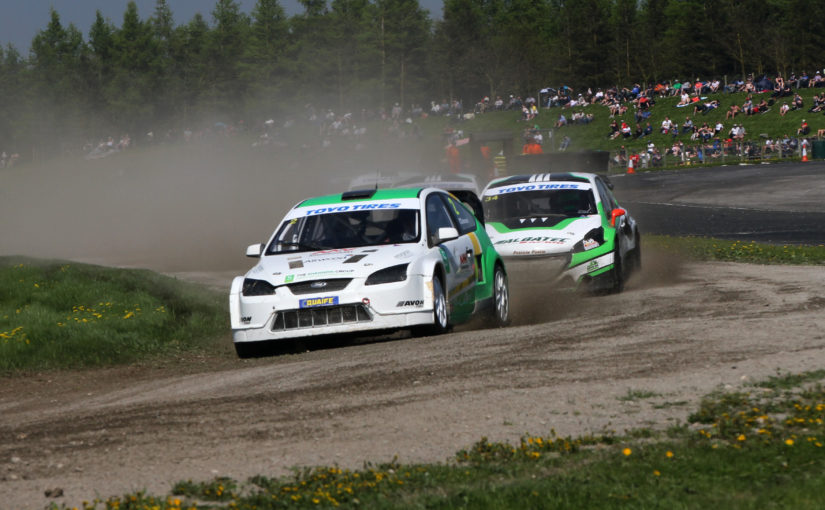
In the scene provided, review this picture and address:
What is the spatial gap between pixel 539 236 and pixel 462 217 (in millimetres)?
2154

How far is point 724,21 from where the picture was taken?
94.5m

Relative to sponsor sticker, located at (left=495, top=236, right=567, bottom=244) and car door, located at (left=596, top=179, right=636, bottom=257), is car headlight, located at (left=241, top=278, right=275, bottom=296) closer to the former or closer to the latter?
sponsor sticker, located at (left=495, top=236, right=567, bottom=244)

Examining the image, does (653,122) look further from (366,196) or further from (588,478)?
(588,478)

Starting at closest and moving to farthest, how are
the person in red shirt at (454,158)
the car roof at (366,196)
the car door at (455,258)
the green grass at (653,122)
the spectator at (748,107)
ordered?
the car door at (455,258), the car roof at (366,196), the person in red shirt at (454,158), the green grass at (653,122), the spectator at (748,107)

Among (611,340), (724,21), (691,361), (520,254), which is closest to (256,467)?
(691,361)

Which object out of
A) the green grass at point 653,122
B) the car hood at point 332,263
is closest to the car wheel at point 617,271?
the car hood at point 332,263

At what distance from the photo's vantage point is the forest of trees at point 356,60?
9525 centimetres

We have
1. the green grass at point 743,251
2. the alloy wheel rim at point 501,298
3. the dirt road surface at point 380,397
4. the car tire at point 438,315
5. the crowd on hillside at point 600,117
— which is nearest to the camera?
the dirt road surface at point 380,397

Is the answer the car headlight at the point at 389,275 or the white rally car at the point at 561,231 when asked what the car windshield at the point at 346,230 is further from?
the white rally car at the point at 561,231

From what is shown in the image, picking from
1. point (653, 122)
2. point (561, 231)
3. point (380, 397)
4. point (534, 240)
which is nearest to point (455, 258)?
point (534, 240)

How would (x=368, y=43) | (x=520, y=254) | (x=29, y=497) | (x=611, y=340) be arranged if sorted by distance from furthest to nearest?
(x=368, y=43)
(x=520, y=254)
(x=611, y=340)
(x=29, y=497)

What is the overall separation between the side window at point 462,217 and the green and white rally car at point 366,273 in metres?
0.02

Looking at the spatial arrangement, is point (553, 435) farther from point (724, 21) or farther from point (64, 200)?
point (724, 21)

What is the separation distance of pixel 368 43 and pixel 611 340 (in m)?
97.3
